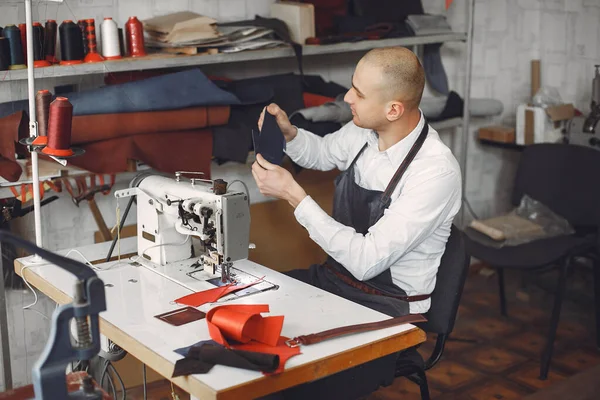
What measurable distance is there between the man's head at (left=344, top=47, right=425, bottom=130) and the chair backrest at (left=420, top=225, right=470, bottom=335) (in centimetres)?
47

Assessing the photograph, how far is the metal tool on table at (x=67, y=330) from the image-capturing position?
1.52m

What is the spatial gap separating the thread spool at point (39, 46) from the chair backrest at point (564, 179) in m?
2.54

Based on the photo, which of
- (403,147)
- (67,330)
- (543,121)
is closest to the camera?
(67,330)

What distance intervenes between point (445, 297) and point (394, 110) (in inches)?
25.3

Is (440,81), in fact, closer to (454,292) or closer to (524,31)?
(524,31)

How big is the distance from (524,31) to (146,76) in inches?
101

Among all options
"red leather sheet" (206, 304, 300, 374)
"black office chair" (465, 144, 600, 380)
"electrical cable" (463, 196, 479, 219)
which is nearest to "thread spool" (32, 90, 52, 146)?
"red leather sheet" (206, 304, 300, 374)

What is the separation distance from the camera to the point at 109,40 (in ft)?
10.4

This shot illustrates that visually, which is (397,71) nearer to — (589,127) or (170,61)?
(170,61)

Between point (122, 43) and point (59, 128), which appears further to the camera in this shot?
point (122, 43)

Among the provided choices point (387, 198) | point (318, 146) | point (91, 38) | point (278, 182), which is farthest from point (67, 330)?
point (91, 38)

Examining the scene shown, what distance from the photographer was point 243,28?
3.47 meters

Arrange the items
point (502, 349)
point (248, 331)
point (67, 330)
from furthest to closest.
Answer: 1. point (502, 349)
2. point (248, 331)
3. point (67, 330)

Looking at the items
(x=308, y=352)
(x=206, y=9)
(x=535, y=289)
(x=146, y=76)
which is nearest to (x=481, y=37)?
(x=535, y=289)
